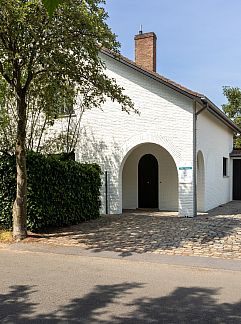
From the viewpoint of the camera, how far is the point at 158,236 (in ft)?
31.8

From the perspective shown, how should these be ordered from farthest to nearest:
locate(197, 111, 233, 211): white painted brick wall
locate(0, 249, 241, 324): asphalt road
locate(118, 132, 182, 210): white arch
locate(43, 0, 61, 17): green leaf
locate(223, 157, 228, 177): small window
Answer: locate(223, 157, 228, 177): small window, locate(197, 111, 233, 211): white painted brick wall, locate(118, 132, 182, 210): white arch, locate(0, 249, 241, 324): asphalt road, locate(43, 0, 61, 17): green leaf

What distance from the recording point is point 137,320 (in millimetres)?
4336

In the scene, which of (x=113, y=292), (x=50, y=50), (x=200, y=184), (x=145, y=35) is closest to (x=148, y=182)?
(x=200, y=184)

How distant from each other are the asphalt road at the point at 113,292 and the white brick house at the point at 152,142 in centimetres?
729

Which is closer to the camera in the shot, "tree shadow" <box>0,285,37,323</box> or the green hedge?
"tree shadow" <box>0,285,37,323</box>

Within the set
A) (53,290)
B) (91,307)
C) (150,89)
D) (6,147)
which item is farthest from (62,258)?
(150,89)

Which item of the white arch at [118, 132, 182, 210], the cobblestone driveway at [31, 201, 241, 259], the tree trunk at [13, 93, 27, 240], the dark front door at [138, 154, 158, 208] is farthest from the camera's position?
the dark front door at [138, 154, 158, 208]

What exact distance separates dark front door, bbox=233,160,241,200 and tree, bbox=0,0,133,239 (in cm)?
1388

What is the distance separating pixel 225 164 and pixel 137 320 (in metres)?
17.6

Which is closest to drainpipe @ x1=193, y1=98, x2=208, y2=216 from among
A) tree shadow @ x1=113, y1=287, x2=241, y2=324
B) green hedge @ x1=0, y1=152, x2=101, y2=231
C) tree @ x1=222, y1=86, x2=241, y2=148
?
green hedge @ x1=0, y1=152, x2=101, y2=231

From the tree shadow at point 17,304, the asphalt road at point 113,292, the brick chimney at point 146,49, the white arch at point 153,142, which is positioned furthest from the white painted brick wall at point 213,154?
the tree shadow at point 17,304

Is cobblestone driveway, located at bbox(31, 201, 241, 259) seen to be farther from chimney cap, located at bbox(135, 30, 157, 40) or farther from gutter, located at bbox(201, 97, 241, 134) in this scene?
chimney cap, located at bbox(135, 30, 157, 40)

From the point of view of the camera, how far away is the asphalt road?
14.7 ft

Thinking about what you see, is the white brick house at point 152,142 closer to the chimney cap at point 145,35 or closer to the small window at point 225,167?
the chimney cap at point 145,35
